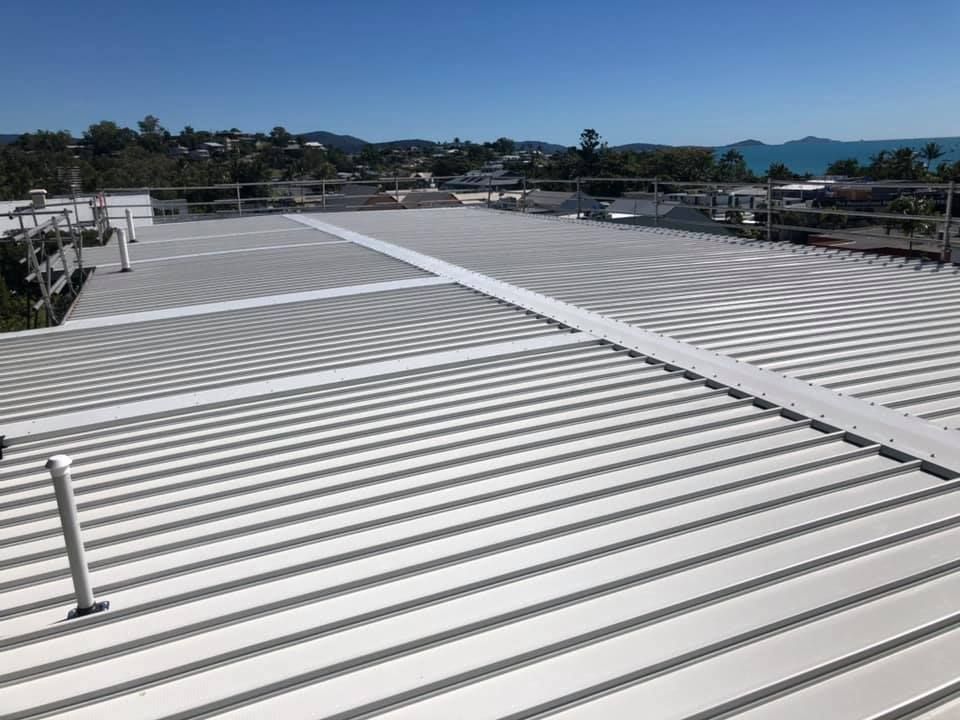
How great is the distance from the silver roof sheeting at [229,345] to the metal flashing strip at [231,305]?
0.36 feet

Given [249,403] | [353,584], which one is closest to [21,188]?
[249,403]

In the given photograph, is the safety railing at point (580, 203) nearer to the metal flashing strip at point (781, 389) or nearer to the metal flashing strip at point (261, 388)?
the metal flashing strip at point (781, 389)

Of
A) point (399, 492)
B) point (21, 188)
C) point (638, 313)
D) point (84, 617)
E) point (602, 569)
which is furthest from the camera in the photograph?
point (21, 188)

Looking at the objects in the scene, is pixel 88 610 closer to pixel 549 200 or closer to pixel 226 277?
pixel 226 277

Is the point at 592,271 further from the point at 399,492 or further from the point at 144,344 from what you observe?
the point at 399,492

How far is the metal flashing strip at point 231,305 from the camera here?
735cm

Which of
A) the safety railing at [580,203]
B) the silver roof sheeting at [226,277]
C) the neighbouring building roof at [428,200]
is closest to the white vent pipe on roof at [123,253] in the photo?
the silver roof sheeting at [226,277]

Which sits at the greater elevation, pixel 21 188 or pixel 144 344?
pixel 21 188

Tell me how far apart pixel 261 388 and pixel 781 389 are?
10.9ft

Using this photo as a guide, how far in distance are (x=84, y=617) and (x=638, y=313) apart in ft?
17.6

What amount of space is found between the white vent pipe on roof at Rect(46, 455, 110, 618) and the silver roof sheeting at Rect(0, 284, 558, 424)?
2539mm

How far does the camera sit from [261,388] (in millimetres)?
5129

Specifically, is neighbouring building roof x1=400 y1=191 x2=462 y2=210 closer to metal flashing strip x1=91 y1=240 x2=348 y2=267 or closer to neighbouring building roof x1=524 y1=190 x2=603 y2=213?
neighbouring building roof x1=524 y1=190 x2=603 y2=213

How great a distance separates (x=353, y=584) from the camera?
282 cm
